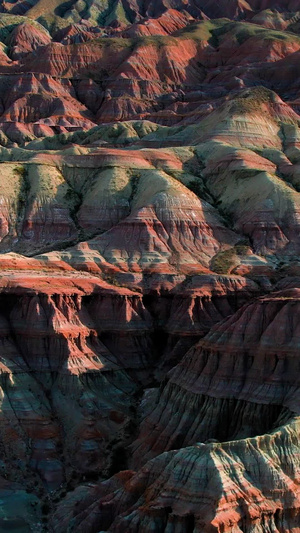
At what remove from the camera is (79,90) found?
6934 inches

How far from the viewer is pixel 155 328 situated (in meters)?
76.0

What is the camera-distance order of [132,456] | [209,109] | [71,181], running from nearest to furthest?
1. [132,456]
2. [71,181]
3. [209,109]

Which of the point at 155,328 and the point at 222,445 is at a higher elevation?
the point at 155,328

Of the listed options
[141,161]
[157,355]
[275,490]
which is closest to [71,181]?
[141,161]

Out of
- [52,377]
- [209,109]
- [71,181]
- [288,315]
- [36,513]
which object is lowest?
[36,513]

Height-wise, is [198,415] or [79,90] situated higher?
[79,90]

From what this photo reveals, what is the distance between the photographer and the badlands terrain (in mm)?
42719

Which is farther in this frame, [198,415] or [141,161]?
[141,161]

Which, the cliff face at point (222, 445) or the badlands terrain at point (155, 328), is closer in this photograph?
the cliff face at point (222, 445)

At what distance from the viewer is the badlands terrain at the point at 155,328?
42719 mm

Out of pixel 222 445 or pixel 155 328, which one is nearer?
pixel 222 445

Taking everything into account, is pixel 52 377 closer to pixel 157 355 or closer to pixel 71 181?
pixel 157 355

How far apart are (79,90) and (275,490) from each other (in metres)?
144

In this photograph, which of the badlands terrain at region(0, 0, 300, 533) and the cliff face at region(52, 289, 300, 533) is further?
the badlands terrain at region(0, 0, 300, 533)
